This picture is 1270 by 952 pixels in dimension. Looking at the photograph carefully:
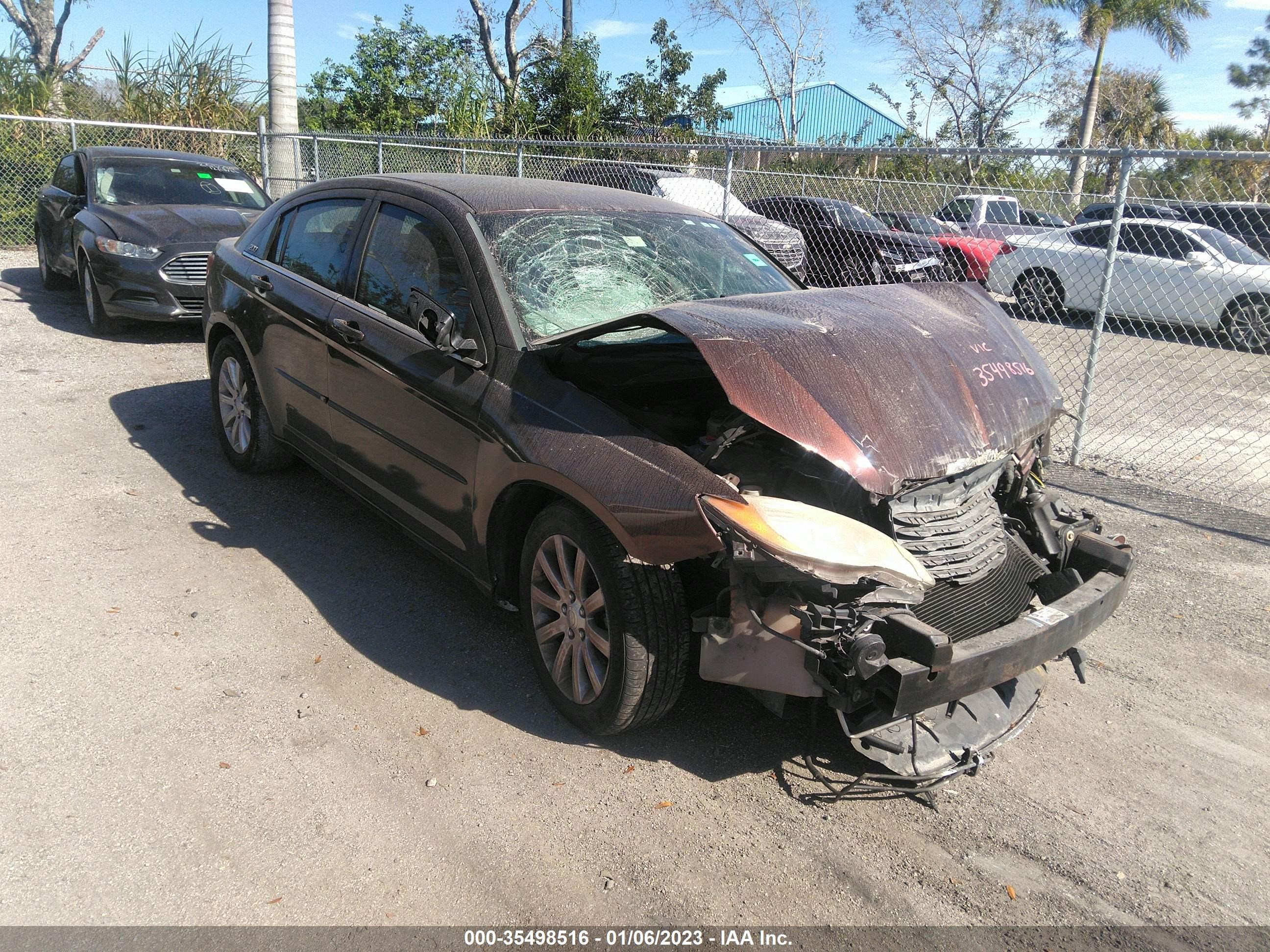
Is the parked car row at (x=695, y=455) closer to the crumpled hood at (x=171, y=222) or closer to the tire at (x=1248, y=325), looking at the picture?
the crumpled hood at (x=171, y=222)

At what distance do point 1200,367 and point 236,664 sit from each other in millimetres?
11794

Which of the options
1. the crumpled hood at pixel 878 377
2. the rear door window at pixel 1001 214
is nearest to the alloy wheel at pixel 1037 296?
the rear door window at pixel 1001 214

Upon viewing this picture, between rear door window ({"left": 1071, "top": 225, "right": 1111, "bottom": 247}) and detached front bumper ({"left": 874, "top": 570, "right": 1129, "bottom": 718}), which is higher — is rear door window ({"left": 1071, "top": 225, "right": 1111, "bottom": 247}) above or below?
above

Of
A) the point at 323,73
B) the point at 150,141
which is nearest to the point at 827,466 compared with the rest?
the point at 150,141

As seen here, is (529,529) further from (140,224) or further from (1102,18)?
(1102,18)

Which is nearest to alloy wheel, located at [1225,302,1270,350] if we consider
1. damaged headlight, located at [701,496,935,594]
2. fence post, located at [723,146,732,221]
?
fence post, located at [723,146,732,221]

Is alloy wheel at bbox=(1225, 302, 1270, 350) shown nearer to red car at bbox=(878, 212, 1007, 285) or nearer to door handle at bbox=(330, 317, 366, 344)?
red car at bbox=(878, 212, 1007, 285)

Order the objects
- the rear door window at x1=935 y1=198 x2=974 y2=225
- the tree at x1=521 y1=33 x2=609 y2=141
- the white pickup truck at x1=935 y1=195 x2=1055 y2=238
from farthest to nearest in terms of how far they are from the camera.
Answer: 1. the tree at x1=521 y1=33 x2=609 y2=141
2. the white pickup truck at x1=935 y1=195 x2=1055 y2=238
3. the rear door window at x1=935 y1=198 x2=974 y2=225

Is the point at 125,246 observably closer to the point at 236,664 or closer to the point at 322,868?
the point at 236,664

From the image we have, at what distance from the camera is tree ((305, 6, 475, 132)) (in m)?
21.9

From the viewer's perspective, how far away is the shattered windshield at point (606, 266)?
382 cm

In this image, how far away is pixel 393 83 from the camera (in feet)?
71.6

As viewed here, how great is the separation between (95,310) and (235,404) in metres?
5.08

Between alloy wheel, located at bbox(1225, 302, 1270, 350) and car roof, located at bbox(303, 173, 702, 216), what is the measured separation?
9132mm
